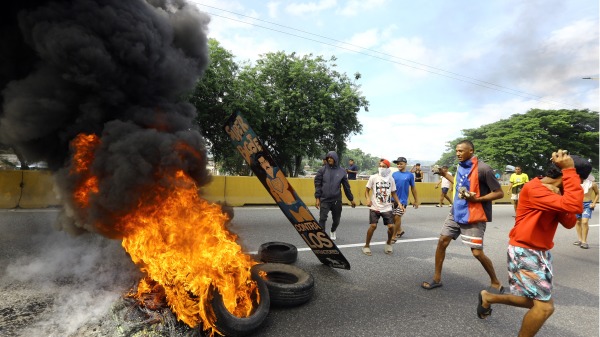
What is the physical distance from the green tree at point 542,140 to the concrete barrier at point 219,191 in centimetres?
2414

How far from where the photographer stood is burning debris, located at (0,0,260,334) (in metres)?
3.00

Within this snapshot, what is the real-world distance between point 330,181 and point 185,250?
3709 mm

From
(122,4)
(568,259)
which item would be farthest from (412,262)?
(122,4)

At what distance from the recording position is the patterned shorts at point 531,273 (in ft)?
9.16

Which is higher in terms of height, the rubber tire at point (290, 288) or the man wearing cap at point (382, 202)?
the man wearing cap at point (382, 202)

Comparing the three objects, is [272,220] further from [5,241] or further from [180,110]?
[5,241]

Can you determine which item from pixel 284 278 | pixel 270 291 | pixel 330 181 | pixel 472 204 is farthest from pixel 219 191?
pixel 472 204

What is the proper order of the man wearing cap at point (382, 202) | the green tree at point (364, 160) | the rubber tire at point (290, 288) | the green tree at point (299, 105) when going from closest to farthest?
the rubber tire at point (290, 288)
the man wearing cap at point (382, 202)
the green tree at point (299, 105)
the green tree at point (364, 160)

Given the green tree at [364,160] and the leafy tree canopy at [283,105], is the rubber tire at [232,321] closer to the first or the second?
the leafy tree canopy at [283,105]

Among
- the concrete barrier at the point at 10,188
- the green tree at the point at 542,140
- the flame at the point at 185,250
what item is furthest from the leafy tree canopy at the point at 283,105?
the green tree at the point at 542,140

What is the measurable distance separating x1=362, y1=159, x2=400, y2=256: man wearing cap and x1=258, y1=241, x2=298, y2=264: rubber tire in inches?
61.8

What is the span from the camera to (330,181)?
629 centimetres

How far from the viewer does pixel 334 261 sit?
457 cm

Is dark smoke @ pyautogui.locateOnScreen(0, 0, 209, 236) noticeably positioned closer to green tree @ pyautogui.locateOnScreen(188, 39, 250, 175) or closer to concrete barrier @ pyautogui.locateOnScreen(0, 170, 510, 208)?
concrete barrier @ pyautogui.locateOnScreen(0, 170, 510, 208)
